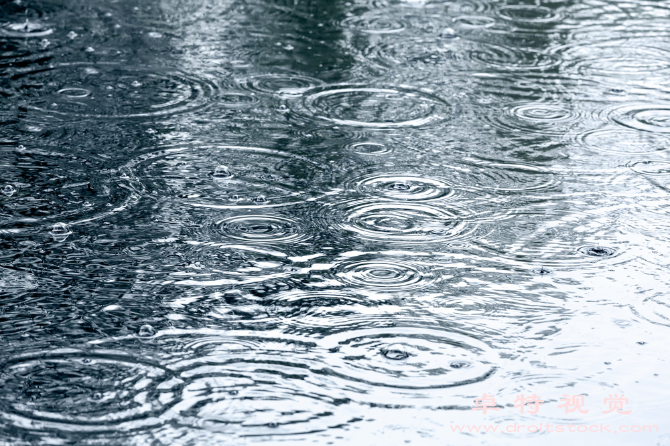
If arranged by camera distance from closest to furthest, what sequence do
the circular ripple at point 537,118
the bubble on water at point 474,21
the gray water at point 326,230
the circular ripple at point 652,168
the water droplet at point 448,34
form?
the gray water at point 326,230 → the circular ripple at point 652,168 → the circular ripple at point 537,118 → the water droplet at point 448,34 → the bubble on water at point 474,21

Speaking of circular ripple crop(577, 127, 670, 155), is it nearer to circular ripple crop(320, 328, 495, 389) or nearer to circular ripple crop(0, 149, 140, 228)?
circular ripple crop(320, 328, 495, 389)

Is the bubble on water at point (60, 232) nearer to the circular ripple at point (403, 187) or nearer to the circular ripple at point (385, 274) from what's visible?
the circular ripple at point (385, 274)

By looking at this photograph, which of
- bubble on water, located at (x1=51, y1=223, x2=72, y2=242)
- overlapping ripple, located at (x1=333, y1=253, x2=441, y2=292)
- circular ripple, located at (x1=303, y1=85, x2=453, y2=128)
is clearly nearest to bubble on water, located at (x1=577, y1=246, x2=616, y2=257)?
overlapping ripple, located at (x1=333, y1=253, x2=441, y2=292)

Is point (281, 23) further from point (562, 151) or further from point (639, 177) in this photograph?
point (639, 177)

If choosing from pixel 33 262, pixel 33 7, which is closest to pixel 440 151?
pixel 33 262

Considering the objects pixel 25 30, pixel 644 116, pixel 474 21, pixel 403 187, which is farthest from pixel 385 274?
pixel 25 30

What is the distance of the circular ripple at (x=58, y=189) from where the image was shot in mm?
3121

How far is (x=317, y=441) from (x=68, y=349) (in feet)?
2.49

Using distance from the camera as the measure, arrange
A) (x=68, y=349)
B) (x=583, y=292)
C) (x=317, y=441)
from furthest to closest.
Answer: (x=583, y=292) < (x=68, y=349) < (x=317, y=441)

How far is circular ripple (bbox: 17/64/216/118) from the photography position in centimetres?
399

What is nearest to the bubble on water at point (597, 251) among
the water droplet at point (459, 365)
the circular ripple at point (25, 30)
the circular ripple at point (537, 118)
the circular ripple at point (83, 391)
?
the water droplet at point (459, 365)

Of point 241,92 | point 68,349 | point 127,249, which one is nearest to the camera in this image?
point 68,349

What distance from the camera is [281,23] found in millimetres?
5242

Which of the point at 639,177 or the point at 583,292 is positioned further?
the point at 639,177
